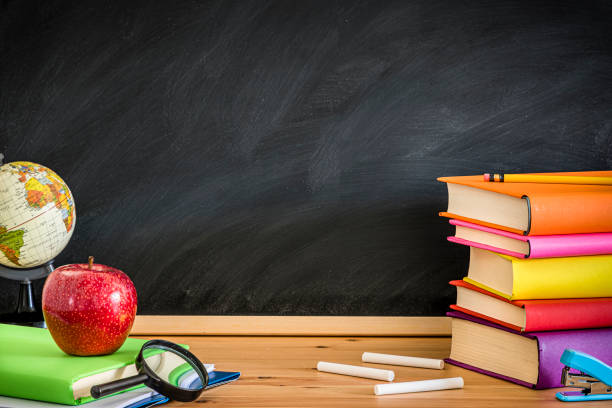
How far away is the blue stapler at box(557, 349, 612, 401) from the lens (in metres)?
0.78

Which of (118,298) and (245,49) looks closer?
(118,298)

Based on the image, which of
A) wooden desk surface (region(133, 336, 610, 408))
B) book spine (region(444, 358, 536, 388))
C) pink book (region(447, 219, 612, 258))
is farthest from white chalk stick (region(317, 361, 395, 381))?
pink book (region(447, 219, 612, 258))

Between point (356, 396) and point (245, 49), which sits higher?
point (245, 49)

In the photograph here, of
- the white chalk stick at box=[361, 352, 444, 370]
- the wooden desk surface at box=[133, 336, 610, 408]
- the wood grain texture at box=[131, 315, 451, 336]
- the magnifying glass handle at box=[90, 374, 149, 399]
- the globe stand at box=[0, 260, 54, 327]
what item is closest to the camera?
the magnifying glass handle at box=[90, 374, 149, 399]

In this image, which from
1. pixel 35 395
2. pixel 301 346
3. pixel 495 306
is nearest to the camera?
pixel 35 395

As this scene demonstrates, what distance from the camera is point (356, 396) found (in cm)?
83

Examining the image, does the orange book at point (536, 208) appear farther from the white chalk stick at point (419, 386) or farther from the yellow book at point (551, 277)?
the white chalk stick at point (419, 386)

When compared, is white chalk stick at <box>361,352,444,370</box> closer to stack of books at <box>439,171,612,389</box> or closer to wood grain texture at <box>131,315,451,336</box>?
stack of books at <box>439,171,612,389</box>

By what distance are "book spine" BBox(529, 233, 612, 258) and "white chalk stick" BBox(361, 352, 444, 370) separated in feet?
0.74

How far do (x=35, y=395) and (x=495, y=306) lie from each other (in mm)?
630

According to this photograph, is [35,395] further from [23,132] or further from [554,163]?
[554,163]

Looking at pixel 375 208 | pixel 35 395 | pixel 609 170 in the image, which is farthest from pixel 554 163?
pixel 35 395

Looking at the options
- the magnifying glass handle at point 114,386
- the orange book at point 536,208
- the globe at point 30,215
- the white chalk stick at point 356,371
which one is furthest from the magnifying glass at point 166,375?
the orange book at point 536,208

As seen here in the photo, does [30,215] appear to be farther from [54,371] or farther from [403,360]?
[403,360]
